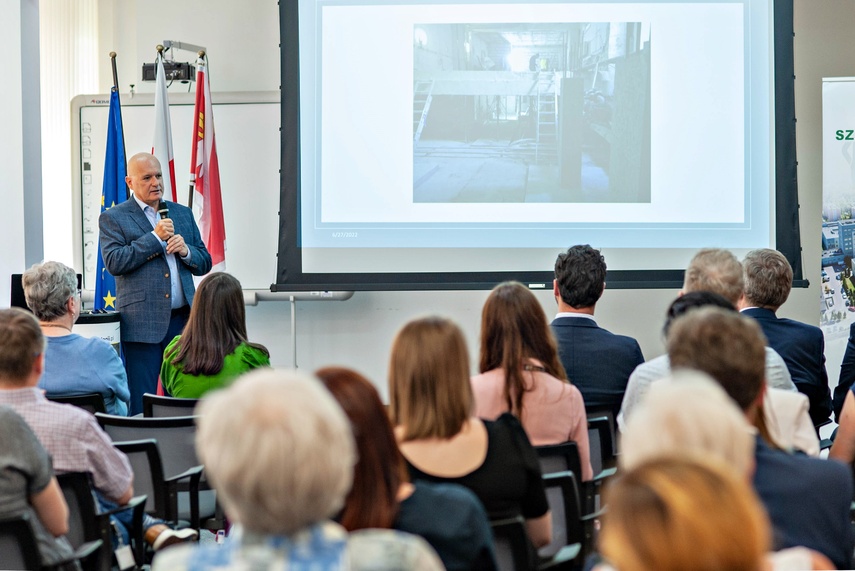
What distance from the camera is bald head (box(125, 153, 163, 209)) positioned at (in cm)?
477

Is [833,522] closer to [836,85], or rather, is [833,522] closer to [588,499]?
[588,499]

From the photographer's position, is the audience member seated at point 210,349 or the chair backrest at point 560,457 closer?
the chair backrest at point 560,457

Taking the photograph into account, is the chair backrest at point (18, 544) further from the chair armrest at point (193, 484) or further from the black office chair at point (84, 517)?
the chair armrest at point (193, 484)

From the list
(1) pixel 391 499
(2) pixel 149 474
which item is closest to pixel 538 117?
(2) pixel 149 474

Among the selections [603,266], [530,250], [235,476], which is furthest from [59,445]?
[530,250]

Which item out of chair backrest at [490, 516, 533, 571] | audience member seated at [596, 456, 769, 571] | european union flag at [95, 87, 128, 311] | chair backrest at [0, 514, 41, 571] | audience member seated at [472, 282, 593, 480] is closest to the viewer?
audience member seated at [596, 456, 769, 571]

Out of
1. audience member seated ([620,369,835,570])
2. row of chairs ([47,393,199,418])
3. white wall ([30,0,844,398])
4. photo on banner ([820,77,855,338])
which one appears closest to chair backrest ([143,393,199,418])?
row of chairs ([47,393,199,418])

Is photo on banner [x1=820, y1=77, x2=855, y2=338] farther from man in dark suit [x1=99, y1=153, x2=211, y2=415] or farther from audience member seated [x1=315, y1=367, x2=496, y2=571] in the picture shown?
audience member seated [x1=315, y1=367, x2=496, y2=571]

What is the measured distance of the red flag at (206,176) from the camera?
579cm

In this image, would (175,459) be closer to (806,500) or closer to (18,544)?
(18,544)

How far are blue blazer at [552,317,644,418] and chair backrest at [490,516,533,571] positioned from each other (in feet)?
4.93

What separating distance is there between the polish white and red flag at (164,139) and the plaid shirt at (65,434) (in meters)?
3.51

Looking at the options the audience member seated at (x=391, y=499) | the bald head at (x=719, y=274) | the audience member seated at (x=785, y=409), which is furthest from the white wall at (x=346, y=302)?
the audience member seated at (x=391, y=499)

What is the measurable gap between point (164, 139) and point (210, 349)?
A: 2.76 m
